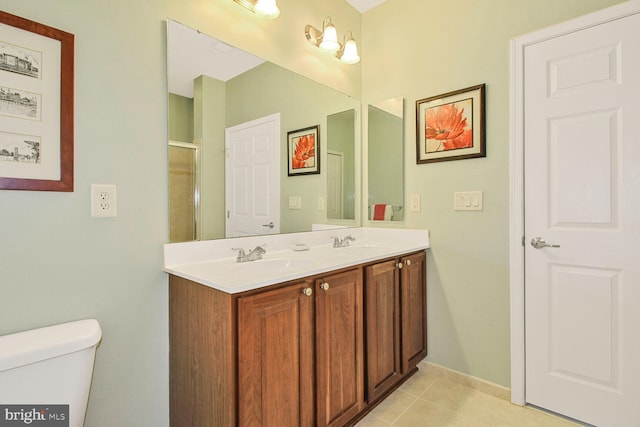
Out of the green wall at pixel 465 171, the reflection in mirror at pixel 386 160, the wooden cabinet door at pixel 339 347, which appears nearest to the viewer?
the wooden cabinet door at pixel 339 347

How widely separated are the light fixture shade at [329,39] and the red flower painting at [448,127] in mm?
749

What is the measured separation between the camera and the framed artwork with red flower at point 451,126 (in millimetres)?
1903

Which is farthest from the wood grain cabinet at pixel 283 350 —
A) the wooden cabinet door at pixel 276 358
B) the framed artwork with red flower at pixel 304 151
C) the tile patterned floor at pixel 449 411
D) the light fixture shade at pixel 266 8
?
the light fixture shade at pixel 266 8

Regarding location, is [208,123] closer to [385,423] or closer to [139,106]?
[139,106]

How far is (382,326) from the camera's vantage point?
1730 mm

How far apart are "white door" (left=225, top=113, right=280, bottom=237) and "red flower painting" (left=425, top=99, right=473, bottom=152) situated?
100 cm

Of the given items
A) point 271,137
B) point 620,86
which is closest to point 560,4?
point 620,86

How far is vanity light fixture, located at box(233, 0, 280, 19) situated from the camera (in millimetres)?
1634

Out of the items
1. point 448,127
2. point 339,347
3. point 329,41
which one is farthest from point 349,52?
point 339,347

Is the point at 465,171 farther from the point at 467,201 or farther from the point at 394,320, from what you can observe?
the point at 394,320

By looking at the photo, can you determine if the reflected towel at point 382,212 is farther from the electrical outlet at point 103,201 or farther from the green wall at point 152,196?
the electrical outlet at point 103,201

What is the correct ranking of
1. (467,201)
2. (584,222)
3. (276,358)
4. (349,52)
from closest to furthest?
1. (276,358)
2. (584,222)
3. (467,201)
4. (349,52)

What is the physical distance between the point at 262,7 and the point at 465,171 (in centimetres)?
148

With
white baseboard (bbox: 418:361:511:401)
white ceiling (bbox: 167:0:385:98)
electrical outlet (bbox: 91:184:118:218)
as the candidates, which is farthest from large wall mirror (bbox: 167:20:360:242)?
white baseboard (bbox: 418:361:511:401)
